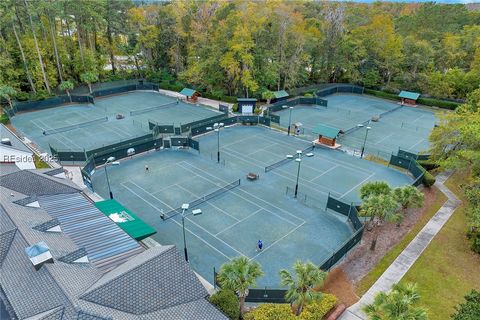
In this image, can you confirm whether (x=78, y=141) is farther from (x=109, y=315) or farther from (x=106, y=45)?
(x=106, y=45)

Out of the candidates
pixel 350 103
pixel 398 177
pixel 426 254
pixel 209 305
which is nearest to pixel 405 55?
pixel 350 103

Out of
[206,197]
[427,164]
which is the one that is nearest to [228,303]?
[206,197]

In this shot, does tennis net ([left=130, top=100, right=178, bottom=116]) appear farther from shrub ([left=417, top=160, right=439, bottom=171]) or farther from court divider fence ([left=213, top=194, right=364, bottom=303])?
shrub ([left=417, top=160, right=439, bottom=171])

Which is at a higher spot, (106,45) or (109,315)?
(106,45)

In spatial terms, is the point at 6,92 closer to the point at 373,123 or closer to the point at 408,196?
the point at 408,196

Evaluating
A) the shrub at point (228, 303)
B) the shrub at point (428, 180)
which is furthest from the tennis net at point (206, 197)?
the shrub at point (428, 180)

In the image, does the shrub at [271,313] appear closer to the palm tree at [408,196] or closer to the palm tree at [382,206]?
the palm tree at [382,206]

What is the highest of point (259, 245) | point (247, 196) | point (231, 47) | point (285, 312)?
point (231, 47)
